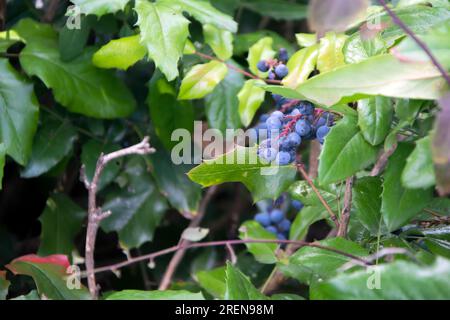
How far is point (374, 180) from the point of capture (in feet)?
2.83

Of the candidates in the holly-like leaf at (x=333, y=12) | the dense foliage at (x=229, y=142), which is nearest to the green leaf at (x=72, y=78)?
the dense foliage at (x=229, y=142)

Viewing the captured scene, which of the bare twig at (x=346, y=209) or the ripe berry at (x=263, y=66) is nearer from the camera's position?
the bare twig at (x=346, y=209)

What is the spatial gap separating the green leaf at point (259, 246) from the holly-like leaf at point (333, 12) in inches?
22.0

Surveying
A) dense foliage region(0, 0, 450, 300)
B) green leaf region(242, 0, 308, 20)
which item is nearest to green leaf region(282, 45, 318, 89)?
dense foliage region(0, 0, 450, 300)

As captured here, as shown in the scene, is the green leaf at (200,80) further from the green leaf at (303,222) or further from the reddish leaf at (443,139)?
the reddish leaf at (443,139)

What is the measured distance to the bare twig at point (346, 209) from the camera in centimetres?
87

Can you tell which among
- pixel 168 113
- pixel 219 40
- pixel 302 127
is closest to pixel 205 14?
pixel 219 40

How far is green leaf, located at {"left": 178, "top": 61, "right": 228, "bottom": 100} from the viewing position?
107 cm

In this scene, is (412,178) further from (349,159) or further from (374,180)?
(374,180)

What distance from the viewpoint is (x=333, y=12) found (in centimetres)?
54

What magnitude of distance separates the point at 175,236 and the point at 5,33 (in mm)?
656

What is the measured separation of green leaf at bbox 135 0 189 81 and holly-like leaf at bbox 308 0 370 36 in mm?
409

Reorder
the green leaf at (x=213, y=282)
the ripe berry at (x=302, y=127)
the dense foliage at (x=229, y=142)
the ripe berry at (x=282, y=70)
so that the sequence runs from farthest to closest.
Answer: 1. the green leaf at (x=213, y=282)
2. the ripe berry at (x=282, y=70)
3. the ripe berry at (x=302, y=127)
4. the dense foliage at (x=229, y=142)
